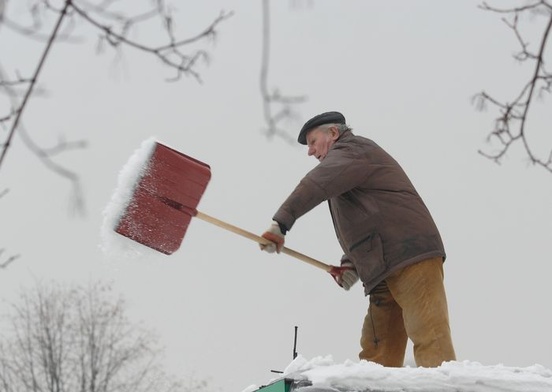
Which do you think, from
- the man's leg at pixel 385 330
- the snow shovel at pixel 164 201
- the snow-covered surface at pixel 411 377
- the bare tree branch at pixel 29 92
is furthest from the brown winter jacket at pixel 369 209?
the bare tree branch at pixel 29 92

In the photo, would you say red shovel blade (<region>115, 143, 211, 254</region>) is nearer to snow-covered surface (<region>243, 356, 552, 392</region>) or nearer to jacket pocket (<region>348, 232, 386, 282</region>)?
jacket pocket (<region>348, 232, 386, 282</region>)

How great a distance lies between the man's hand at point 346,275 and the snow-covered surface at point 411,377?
4.03 ft

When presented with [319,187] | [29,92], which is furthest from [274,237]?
[29,92]

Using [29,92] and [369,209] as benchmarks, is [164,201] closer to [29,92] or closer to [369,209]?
[369,209]

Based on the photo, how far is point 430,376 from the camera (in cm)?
392

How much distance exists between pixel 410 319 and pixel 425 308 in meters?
0.09

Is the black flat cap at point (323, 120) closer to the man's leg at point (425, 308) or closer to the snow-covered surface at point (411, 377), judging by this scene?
the man's leg at point (425, 308)

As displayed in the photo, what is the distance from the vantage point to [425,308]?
474 centimetres

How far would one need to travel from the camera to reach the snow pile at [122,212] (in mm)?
4934

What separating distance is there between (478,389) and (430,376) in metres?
0.18

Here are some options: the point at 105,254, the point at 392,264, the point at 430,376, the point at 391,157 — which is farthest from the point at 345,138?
the point at 430,376

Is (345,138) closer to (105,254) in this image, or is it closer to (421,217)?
(421,217)

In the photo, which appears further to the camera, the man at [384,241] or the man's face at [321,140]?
the man's face at [321,140]

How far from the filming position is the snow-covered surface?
3.85 m
